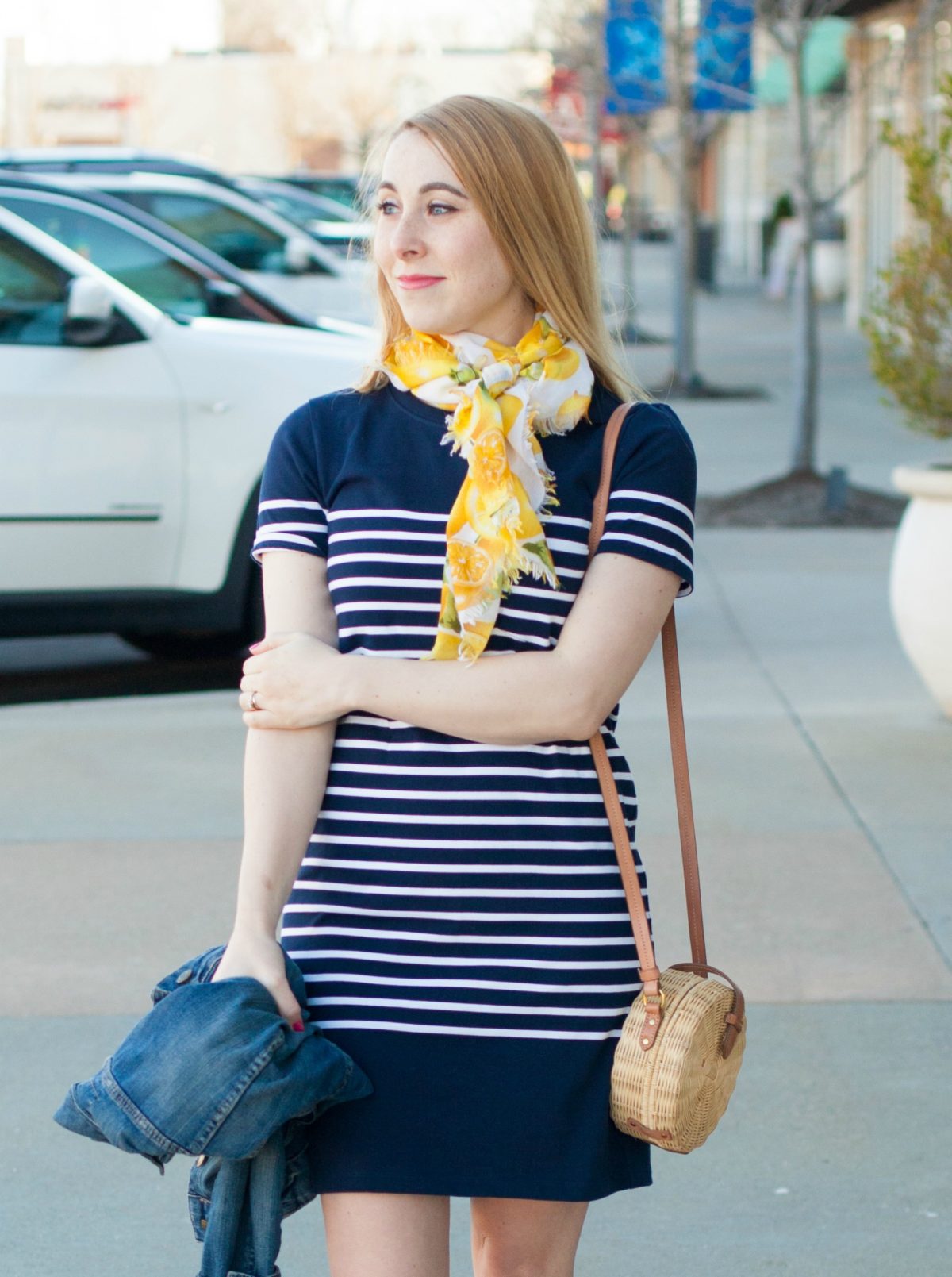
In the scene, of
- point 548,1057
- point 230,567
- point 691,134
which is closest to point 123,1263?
point 548,1057

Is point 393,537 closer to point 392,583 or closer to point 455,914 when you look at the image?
point 392,583

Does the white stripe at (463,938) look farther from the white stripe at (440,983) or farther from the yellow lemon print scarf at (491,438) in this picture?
the yellow lemon print scarf at (491,438)

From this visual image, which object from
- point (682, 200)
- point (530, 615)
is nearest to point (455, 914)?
point (530, 615)

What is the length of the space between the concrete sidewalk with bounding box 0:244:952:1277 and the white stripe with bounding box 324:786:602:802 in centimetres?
135

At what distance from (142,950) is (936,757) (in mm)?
2729

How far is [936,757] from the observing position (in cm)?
610

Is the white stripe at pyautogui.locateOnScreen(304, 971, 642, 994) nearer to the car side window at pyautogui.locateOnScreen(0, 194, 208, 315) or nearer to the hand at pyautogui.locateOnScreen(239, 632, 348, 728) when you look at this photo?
the hand at pyautogui.locateOnScreen(239, 632, 348, 728)

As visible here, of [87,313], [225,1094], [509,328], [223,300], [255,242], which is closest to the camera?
[225,1094]

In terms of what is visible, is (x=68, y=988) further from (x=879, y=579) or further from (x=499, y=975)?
(x=879, y=579)

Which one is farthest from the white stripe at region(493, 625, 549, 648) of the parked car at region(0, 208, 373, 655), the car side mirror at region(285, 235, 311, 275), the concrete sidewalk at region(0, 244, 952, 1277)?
the car side mirror at region(285, 235, 311, 275)

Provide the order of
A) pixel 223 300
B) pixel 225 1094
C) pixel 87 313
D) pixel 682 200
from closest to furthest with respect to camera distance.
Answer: pixel 225 1094 < pixel 87 313 < pixel 223 300 < pixel 682 200

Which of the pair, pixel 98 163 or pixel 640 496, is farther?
pixel 98 163

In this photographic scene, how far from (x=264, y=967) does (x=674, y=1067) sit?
0.46 m

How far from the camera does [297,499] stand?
7.37 feet
